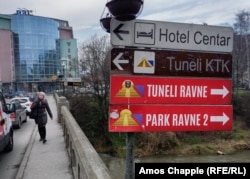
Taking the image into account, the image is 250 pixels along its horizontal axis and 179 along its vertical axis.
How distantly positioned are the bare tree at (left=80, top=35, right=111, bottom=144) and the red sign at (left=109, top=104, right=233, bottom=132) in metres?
29.5

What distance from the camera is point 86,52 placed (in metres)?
38.5

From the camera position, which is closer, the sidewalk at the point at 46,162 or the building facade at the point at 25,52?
the sidewalk at the point at 46,162

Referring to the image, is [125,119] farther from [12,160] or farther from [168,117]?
[12,160]

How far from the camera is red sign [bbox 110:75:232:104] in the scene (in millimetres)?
3057

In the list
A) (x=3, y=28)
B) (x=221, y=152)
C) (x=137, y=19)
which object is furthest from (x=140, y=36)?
(x=3, y=28)

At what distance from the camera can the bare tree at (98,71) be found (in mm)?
34094

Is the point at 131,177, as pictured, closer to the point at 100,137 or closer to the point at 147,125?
the point at 147,125

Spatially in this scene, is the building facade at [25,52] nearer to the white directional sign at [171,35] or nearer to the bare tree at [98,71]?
the bare tree at [98,71]

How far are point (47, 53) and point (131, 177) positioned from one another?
8652 cm

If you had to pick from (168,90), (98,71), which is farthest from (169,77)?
(98,71)

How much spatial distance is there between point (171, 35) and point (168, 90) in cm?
58

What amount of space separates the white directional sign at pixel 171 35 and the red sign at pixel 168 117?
0.62m

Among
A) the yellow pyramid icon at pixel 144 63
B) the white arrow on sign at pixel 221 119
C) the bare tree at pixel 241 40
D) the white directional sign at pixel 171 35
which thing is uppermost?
the bare tree at pixel 241 40

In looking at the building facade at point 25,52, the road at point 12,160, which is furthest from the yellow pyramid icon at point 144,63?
the building facade at point 25,52
